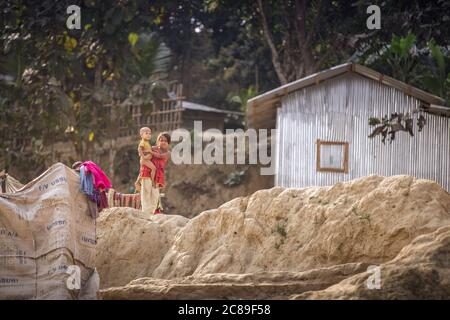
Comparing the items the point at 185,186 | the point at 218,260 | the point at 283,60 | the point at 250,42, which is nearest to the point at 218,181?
the point at 185,186

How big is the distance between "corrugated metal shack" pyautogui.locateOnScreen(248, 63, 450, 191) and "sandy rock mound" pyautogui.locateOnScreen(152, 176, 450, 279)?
7.10m

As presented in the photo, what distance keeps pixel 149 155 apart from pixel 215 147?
43.5 feet

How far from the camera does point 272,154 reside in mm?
25047

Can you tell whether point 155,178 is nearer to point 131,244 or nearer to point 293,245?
point 131,244

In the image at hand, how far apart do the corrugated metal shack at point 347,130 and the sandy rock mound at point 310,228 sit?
710cm

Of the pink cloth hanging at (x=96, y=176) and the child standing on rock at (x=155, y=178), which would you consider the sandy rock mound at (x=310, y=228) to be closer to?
the pink cloth hanging at (x=96, y=176)

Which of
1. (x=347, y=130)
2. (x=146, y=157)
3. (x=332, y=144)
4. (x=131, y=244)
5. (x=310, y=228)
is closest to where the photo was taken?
(x=310, y=228)

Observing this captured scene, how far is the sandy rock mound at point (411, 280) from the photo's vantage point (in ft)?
23.8

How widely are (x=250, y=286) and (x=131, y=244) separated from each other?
11.1 ft

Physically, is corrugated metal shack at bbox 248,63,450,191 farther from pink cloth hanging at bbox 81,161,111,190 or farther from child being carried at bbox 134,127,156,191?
pink cloth hanging at bbox 81,161,111,190

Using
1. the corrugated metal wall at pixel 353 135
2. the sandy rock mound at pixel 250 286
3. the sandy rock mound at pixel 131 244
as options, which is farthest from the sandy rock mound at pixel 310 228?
the corrugated metal wall at pixel 353 135

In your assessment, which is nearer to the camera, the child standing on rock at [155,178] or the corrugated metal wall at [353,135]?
the child standing on rock at [155,178]

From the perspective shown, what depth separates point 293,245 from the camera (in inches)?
390

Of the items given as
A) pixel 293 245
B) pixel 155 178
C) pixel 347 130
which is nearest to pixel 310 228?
pixel 293 245
